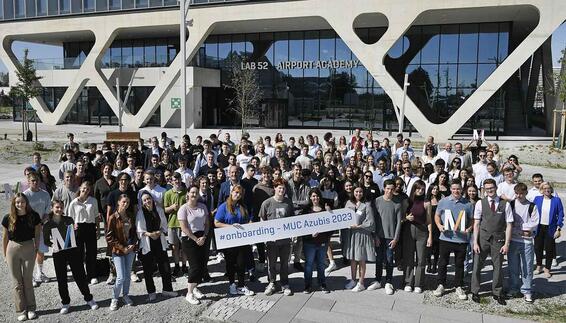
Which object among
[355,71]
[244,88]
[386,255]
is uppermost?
[355,71]

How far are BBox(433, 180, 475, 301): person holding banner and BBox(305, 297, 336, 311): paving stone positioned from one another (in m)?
1.75

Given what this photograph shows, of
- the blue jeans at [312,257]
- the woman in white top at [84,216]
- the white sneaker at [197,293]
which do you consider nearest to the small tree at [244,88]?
the woman in white top at [84,216]

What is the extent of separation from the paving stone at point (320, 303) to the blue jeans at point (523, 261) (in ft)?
9.59

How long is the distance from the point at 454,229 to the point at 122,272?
5126 millimetres

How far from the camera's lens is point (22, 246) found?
640 centimetres

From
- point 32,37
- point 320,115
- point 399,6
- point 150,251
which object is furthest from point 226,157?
point 32,37

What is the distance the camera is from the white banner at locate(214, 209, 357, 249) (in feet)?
23.8

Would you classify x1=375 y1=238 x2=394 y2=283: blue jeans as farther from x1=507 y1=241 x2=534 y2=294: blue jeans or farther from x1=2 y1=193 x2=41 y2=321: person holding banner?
x1=2 y1=193 x2=41 y2=321: person holding banner

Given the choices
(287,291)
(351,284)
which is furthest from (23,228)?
(351,284)

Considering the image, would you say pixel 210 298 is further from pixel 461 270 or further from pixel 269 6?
pixel 269 6

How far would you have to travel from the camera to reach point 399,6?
30.0 meters

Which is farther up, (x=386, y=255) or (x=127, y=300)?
(x=386, y=255)

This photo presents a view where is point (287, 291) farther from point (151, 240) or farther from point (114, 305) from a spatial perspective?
point (114, 305)

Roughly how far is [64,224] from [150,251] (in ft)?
4.33
